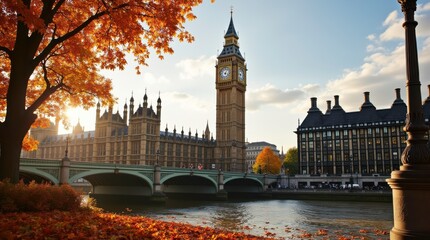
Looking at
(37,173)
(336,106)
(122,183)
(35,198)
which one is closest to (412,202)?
(35,198)

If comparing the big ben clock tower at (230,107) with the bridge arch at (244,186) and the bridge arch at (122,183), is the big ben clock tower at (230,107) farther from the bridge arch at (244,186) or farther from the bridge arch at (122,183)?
the bridge arch at (122,183)

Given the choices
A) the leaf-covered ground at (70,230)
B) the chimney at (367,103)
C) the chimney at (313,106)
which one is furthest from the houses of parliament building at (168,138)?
the leaf-covered ground at (70,230)

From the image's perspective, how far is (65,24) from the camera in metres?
11.2

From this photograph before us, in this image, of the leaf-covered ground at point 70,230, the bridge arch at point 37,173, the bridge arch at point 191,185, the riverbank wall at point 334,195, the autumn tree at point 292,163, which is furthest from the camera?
the autumn tree at point 292,163

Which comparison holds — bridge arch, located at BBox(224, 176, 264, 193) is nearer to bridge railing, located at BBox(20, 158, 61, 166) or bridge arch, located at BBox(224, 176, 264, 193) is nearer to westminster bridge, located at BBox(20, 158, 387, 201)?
westminster bridge, located at BBox(20, 158, 387, 201)

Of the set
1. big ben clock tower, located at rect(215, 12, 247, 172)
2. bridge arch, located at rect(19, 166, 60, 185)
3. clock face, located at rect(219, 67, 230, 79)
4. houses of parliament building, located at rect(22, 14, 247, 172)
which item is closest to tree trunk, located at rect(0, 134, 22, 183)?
bridge arch, located at rect(19, 166, 60, 185)

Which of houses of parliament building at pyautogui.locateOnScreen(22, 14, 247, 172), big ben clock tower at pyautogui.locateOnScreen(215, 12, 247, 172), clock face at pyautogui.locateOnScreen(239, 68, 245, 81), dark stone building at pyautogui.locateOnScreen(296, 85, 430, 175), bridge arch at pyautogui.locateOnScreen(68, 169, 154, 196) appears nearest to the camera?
bridge arch at pyautogui.locateOnScreen(68, 169, 154, 196)

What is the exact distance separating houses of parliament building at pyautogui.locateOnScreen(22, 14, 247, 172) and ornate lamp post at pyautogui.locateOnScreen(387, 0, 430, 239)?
244 feet

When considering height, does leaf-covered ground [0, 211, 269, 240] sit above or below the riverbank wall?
above

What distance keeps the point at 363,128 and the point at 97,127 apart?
2486 inches

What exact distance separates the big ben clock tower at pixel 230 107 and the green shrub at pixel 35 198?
281 ft

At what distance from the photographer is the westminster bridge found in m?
34.5

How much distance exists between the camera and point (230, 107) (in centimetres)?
10075

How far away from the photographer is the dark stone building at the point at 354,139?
73.9m
